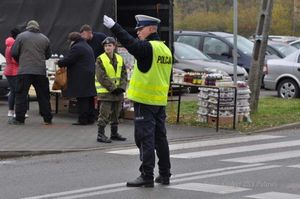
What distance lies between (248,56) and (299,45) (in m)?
7.11

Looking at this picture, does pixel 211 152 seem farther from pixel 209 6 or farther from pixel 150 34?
pixel 209 6

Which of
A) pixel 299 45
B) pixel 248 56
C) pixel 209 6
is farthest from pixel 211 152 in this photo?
pixel 209 6

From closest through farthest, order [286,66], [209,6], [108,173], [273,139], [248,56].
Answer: [108,173] < [273,139] < [286,66] < [248,56] < [209,6]

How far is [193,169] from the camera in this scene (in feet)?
32.8

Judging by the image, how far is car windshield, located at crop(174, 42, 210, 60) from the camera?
2158cm

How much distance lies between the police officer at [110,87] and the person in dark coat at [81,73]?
68.7 inches

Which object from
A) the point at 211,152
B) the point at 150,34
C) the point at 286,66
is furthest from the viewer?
the point at 286,66

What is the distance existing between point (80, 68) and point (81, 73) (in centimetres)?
10

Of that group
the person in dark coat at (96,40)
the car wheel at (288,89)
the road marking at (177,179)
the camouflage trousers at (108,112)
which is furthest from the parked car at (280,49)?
the road marking at (177,179)

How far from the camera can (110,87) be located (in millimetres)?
12328

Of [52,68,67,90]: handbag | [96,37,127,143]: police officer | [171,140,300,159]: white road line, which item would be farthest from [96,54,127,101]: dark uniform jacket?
[52,68,67,90]: handbag

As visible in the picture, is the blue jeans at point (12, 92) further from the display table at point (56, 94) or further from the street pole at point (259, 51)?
the street pole at point (259, 51)

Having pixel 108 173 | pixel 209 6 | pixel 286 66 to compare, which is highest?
pixel 209 6

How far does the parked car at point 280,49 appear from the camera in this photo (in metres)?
25.9
